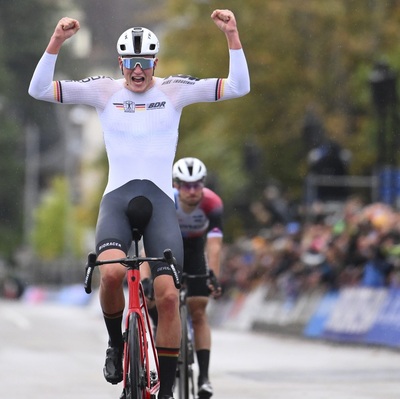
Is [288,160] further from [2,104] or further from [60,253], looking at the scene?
[60,253]

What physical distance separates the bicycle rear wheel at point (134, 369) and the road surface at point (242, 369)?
346 cm

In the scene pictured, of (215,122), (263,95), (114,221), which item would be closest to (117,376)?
(114,221)

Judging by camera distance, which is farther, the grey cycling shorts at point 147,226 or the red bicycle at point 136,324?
the grey cycling shorts at point 147,226

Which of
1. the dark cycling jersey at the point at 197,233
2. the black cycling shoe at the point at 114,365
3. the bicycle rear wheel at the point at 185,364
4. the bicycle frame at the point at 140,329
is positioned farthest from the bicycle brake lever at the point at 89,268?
the dark cycling jersey at the point at 197,233

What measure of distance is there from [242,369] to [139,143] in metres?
7.07

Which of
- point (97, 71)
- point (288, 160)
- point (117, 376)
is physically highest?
point (97, 71)

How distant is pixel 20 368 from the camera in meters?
16.3

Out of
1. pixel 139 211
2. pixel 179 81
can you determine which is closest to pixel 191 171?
pixel 179 81

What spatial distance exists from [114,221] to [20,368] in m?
6.85

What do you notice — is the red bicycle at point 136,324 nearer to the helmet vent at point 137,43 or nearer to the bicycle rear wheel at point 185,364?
the helmet vent at point 137,43

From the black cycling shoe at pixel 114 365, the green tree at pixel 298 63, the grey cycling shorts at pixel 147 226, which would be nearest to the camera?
the grey cycling shorts at pixel 147 226

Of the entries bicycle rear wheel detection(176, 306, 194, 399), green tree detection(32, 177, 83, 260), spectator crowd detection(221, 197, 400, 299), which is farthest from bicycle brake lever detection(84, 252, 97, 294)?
green tree detection(32, 177, 83, 260)

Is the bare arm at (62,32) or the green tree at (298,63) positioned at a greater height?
the green tree at (298,63)

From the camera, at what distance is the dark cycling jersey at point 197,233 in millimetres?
12422
